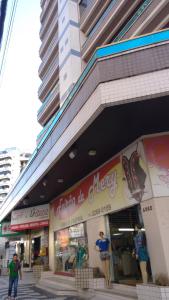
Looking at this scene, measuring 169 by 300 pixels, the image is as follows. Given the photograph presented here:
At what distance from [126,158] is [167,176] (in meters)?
1.70

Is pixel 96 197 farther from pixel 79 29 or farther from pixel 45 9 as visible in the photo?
pixel 45 9

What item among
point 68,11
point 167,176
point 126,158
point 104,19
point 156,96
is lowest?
point 167,176

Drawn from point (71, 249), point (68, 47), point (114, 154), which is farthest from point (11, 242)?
point (114, 154)

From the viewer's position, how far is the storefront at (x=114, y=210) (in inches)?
328

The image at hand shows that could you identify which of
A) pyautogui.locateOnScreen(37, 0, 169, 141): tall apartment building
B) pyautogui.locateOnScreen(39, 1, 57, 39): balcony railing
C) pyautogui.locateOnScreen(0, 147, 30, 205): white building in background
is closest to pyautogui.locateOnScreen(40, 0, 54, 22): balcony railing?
pyautogui.locateOnScreen(37, 0, 169, 141): tall apartment building

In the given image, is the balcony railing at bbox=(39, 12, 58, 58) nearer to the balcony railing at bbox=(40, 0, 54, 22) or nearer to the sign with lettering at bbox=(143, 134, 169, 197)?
the balcony railing at bbox=(40, 0, 54, 22)

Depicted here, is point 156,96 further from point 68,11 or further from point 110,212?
point 68,11

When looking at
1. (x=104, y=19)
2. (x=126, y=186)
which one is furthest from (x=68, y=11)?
(x=126, y=186)

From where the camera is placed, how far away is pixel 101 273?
9602 millimetres

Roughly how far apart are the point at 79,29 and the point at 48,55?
6.84 meters

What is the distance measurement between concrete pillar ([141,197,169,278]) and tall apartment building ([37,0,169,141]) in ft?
25.1

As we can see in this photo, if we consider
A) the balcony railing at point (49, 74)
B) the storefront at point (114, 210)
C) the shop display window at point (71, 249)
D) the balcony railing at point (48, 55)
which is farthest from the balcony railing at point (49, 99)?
the shop display window at point (71, 249)

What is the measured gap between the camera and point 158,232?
7.10 m

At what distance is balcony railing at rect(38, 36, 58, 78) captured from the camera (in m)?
26.1
